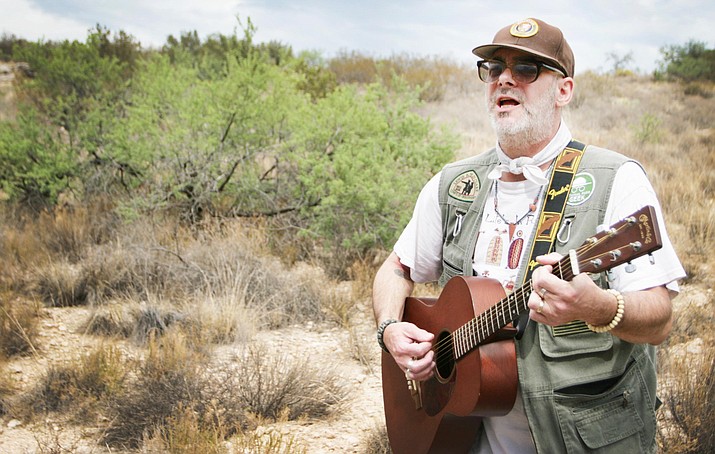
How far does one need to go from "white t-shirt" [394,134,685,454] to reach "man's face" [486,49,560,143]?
77mm

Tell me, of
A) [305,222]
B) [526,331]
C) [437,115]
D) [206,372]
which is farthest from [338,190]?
[437,115]

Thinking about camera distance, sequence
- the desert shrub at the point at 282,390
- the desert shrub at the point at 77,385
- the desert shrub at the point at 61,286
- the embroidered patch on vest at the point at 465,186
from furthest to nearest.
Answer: the desert shrub at the point at 61,286, the desert shrub at the point at 77,385, the desert shrub at the point at 282,390, the embroidered patch on vest at the point at 465,186

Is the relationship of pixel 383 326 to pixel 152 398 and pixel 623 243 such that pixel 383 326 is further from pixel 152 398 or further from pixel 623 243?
pixel 152 398

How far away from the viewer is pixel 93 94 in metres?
8.63

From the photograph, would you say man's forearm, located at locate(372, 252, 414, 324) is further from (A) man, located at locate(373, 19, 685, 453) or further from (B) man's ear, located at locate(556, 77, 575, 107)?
(B) man's ear, located at locate(556, 77, 575, 107)

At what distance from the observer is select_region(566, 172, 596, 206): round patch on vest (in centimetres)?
205

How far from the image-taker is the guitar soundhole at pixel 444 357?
91.2 inches

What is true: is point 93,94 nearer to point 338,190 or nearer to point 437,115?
point 338,190

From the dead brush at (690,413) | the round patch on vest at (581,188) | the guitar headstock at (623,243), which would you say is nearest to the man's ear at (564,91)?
the round patch on vest at (581,188)

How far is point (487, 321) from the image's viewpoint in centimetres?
203

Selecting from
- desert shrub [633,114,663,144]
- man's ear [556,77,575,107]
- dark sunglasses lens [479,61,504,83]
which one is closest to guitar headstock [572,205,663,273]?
man's ear [556,77,575,107]

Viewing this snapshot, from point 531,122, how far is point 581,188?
318 millimetres

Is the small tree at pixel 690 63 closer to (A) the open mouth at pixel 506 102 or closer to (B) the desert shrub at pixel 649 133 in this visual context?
(B) the desert shrub at pixel 649 133

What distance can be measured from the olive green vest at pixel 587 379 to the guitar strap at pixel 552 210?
2cm
